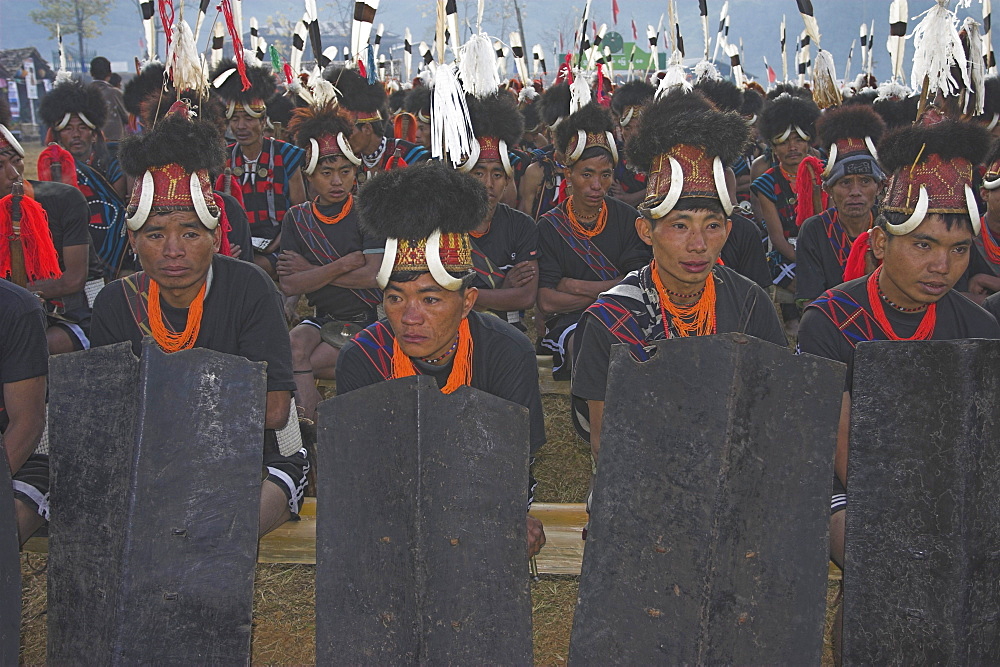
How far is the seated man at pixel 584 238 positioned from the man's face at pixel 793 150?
2498 mm

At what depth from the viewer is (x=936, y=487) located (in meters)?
1.90

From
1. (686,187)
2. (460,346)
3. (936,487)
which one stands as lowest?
(936,487)

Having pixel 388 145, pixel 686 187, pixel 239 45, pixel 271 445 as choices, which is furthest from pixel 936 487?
pixel 388 145

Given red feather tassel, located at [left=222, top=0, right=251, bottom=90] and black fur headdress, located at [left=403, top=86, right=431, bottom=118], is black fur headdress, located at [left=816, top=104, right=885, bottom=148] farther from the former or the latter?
black fur headdress, located at [left=403, top=86, right=431, bottom=118]

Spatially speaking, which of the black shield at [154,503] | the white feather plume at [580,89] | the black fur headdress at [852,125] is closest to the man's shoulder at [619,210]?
the black fur headdress at [852,125]

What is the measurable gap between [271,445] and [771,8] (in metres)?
97.1

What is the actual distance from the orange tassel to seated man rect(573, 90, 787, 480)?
38 cm

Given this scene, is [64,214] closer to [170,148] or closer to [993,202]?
[170,148]

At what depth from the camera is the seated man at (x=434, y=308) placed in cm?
275

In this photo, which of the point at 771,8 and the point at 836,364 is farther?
the point at 771,8

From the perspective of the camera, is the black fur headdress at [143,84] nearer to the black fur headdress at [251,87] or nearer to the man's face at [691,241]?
the black fur headdress at [251,87]

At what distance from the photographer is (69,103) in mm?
7094

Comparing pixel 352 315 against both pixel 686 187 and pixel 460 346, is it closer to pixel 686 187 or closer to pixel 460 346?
pixel 460 346

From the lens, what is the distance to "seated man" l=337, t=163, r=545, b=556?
9.04 feet
